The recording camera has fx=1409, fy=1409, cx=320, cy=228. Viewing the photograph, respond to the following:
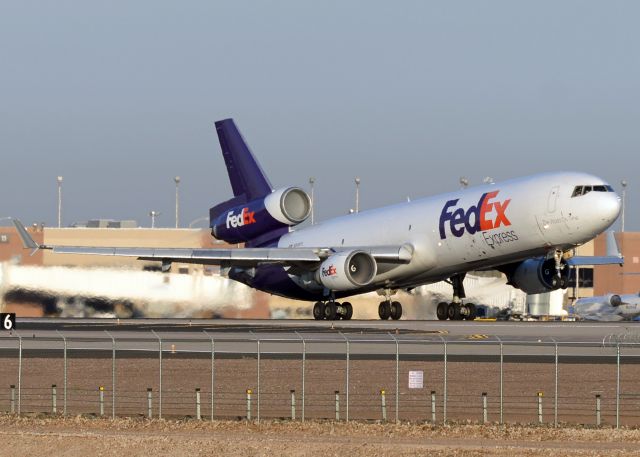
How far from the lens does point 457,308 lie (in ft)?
230

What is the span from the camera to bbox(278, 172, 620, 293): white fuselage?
202ft

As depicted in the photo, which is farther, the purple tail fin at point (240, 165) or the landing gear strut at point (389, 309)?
the purple tail fin at point (240, 165)

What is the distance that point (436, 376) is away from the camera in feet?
144

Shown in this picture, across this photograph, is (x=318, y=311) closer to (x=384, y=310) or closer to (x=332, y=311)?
(x=332, y=311)

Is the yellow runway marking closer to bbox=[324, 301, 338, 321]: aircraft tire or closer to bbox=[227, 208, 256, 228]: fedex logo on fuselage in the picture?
bbox=[324, 301, 338, 321]: aircraft tire

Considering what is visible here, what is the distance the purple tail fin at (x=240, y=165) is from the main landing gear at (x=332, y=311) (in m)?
8.99

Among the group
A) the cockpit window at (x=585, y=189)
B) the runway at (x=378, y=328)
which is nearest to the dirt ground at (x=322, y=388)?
the runway at (x=378, y=328)

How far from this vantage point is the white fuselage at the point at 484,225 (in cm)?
6169

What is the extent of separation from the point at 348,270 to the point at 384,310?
5046mm

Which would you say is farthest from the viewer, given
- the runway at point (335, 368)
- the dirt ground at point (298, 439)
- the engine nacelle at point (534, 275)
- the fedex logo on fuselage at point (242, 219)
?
the fedex logo on fuselage at point (242, 219)

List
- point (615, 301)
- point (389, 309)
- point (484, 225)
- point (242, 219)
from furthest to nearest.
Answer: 1. point (615, 301)
2. point (242, 219)
3. point (389, 309)
4. point (484, 225)

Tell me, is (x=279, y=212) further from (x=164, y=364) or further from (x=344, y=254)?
(x=164, y=364)

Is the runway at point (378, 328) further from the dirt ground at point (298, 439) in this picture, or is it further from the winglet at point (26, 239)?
the dirt ground at point (298, 439)

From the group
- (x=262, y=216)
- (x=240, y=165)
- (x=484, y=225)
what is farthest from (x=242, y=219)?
(x=484, y=225)
